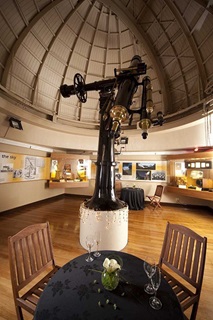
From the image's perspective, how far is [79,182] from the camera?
23.6ft

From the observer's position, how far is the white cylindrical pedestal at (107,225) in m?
2.73

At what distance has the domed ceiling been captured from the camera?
4137 mm

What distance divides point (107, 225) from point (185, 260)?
152 cm

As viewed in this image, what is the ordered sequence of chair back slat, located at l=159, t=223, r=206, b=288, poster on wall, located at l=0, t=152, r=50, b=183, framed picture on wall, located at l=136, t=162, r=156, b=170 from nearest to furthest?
1. chair back slat, located at l=159, t=223, r=206, b=288
2. poster on wall, located at l=0, t=152, r=50, b=183
3. framed picture on wall, located at l=136, t=162, r=156, b=170

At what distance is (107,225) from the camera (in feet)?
8.96

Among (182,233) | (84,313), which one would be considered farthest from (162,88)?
(84,313)

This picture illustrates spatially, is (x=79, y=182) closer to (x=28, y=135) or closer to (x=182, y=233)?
(x=28, y=135)

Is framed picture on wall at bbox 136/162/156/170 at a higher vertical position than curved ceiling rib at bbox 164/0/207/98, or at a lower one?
lower

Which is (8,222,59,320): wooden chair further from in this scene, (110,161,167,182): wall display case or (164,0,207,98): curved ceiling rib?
(110,161,167,182): wall display case

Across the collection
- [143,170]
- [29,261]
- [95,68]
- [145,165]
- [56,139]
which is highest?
[95,68]

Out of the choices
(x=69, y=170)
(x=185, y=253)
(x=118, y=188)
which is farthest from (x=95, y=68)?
(x=185, y=253)

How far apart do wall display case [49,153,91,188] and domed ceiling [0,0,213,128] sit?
1.91 metres

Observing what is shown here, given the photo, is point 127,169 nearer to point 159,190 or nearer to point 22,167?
point 159,190

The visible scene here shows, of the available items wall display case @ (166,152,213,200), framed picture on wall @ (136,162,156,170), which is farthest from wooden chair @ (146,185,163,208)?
framed picture on wall @ (136,162,156,170)
